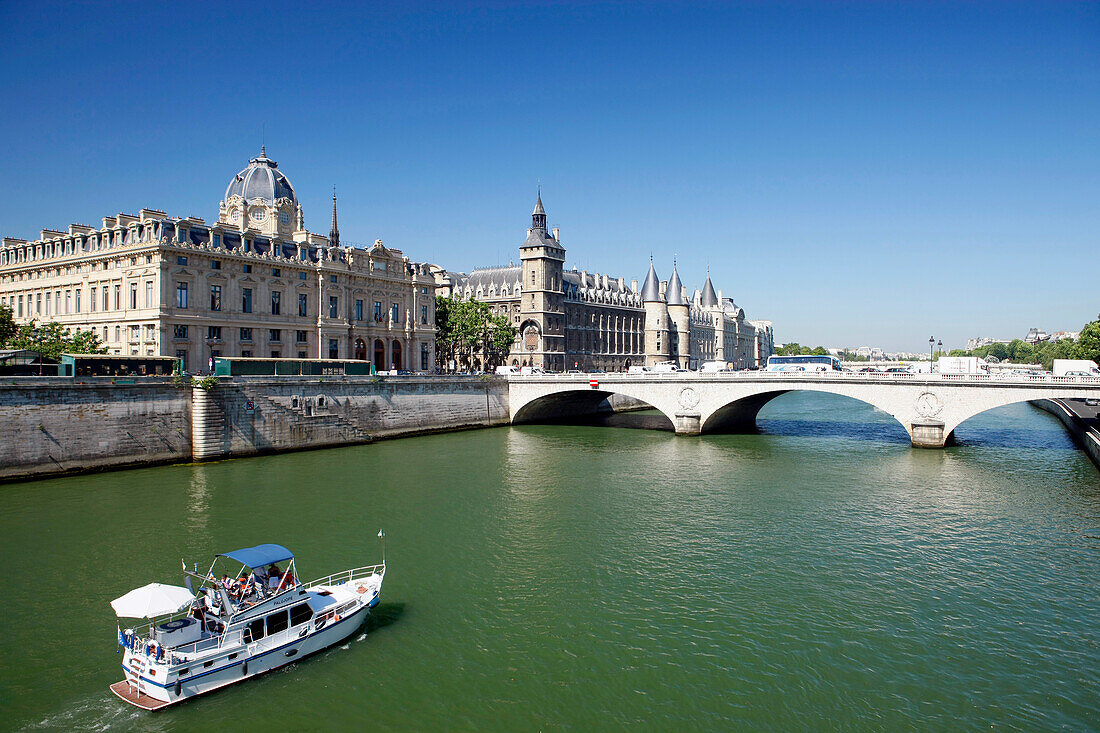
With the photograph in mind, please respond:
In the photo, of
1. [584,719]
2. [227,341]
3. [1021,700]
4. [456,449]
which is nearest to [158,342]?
[227,341]

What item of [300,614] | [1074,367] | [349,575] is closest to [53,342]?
[349,575]

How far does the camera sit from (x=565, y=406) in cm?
8800

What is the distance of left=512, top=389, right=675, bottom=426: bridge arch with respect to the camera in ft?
269

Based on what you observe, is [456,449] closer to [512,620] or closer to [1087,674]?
[512,620]

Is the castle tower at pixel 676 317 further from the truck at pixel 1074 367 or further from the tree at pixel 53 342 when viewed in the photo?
the tree at pixel 53 342

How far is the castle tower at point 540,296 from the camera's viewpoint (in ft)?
Result: 395

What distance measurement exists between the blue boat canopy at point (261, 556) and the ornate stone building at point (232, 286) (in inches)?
1776

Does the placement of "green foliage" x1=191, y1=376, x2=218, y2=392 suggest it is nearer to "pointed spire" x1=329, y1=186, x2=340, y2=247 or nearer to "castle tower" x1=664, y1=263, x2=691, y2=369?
"pointed spire" x1=329, y1=186, x2=340, y2=247

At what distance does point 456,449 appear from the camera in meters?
61.9

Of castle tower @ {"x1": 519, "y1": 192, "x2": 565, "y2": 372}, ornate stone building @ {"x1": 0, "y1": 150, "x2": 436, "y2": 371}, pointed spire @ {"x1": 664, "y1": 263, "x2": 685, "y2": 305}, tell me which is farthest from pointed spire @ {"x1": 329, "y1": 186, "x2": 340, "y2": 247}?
pointed spire @ {"x1": 664, "y1": 263, "x2": 685, "y2": 305}

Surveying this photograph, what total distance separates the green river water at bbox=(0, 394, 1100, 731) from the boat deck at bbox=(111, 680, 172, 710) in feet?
0.83

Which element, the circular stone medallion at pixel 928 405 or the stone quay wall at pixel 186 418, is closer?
the stone quay wall at pixel 186 418

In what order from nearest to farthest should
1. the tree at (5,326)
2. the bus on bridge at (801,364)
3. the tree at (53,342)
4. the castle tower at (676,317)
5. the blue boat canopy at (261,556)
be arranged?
the blue boat canopy at (261,556) < the tree at (53,342) < the tree at (5,326) < the bus on bridge at (801,364) < the castle tower at (676,317)

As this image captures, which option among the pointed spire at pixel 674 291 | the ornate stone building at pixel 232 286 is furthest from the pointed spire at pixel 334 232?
the pointed spire at pixel 674 291
